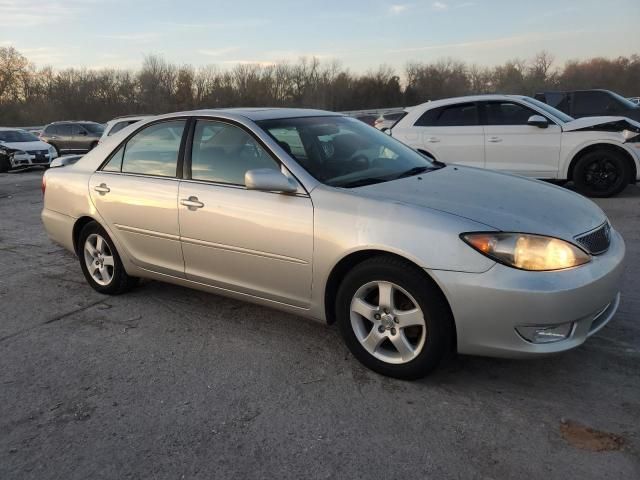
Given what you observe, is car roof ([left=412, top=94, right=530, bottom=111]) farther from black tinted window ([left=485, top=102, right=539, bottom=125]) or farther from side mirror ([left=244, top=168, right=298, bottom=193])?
side mirror ([left=244, top=168, right=298, bottom=193])

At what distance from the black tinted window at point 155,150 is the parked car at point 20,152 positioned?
14.9m

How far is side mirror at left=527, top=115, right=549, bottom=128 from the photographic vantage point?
27.2 feet

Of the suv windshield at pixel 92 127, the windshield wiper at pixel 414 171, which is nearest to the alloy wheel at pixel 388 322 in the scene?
the windshield wiper at pixel 414 171

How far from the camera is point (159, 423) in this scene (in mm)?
2832

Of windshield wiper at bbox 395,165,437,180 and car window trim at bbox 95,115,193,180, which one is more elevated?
car window trim at bbox 95,115,193,180

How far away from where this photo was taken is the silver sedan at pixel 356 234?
280 centimetres

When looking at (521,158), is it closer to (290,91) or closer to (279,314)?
(279,314)

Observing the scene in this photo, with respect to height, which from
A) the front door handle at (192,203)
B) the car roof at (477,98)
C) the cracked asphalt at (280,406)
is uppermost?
the car roof at (477,98)

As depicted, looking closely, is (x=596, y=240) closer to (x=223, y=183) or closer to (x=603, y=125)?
(x=223, y=183)

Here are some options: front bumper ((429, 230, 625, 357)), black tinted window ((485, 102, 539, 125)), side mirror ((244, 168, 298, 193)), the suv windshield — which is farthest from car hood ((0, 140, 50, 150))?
A: front bumper ((429, 230, 625, 357))

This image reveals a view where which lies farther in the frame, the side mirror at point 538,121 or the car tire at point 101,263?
the side mirror at point 538,121

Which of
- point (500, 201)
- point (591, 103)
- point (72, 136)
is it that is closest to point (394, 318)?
point (500, 201)

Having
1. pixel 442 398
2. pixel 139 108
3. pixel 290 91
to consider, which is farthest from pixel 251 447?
pixel 290 91

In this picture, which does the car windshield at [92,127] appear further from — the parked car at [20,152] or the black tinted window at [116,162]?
the black tinted window at [116,162]
